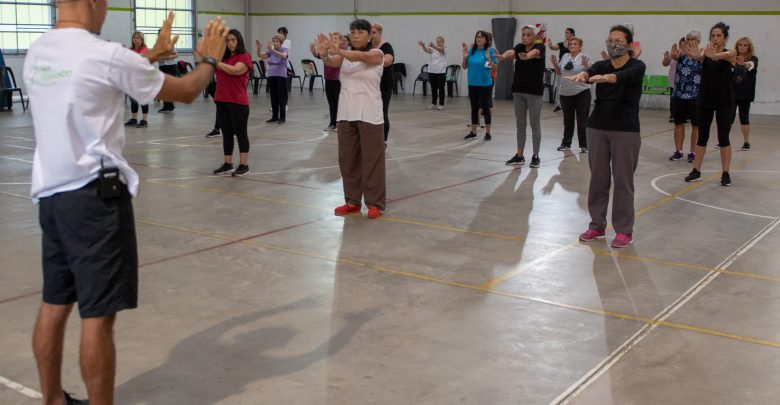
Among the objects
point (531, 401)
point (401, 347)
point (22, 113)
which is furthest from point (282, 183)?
point (22, 113)

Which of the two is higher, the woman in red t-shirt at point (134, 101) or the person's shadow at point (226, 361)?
the woman in red t-shirt at point (134, 101)

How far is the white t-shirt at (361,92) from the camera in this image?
7012mm

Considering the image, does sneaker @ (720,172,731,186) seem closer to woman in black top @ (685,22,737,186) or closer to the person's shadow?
woman in black top @ (685,22,737,186)

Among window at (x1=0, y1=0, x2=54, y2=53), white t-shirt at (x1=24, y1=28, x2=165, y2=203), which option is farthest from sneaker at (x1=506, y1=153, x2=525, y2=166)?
window at (x1=0, y1=0, x2=54, y2=53)

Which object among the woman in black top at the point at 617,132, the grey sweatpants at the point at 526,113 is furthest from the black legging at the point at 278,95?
the woman in black top at the point at 617,132

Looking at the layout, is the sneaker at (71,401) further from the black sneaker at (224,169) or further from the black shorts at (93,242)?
the black sneaker at (224,169)

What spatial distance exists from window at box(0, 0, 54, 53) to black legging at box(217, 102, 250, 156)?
13.2 m

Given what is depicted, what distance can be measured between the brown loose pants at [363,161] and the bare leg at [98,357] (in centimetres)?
424

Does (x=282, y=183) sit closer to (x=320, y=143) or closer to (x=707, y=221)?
(x=320, y=143)

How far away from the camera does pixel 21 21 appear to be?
67.2 feet

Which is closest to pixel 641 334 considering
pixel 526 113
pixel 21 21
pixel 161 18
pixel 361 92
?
pixel 361 92

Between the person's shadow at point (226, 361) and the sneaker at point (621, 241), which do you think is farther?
the sneaker at point (621, 241)

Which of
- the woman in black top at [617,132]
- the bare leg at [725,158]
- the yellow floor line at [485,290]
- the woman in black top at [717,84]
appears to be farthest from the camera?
the bare leg at [725,158]

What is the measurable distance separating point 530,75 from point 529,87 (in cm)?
16
